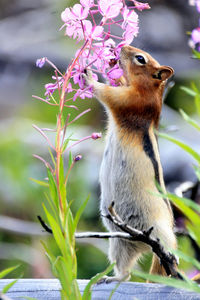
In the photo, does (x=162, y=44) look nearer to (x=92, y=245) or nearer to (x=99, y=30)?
(x=92, y=245)

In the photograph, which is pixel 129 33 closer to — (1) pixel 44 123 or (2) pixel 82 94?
(2) pixel 82 94

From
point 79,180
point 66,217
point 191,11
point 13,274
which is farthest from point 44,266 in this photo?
point 191,11

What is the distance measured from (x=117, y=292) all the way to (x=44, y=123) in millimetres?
2858

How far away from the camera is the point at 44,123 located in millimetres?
3715

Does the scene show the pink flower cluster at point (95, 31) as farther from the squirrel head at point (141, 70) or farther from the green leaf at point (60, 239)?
the squirrel head at point (141, 70)

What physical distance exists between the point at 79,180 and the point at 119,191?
1.74 meters

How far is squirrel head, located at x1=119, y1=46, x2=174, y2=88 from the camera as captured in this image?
4.53ft

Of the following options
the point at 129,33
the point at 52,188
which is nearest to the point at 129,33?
the point at 129,33

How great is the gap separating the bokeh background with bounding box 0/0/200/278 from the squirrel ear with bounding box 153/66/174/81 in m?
0.17

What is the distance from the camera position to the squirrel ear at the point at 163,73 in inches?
52.0

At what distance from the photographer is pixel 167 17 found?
471cm

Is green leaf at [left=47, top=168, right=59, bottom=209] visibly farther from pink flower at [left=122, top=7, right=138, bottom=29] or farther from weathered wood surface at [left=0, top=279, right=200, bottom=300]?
pink flower at [left=122, top=7, right=138, bottom=29]

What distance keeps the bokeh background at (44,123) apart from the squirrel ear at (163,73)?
0.17 meters

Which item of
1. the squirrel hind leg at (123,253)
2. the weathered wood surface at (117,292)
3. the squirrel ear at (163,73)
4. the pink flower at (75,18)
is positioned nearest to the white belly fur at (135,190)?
the squirrel hind leg at (123,253)
